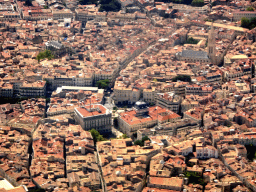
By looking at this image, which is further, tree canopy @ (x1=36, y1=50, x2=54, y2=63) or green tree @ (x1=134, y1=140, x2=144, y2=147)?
tree canopy @ (x1=36, y1=50, x2=54, y2=63)

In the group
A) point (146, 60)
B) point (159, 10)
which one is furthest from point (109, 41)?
point (159, 10)

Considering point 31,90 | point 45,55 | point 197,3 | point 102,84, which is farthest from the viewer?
point 197,3

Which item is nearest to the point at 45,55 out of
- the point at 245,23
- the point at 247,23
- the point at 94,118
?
the point at 94,118

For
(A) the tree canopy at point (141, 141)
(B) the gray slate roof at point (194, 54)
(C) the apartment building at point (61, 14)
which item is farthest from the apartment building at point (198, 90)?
(C) the apartment building at point (61, 14)

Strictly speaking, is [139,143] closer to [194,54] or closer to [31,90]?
[31,90]

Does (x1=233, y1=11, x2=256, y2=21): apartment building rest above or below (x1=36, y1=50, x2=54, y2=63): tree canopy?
above

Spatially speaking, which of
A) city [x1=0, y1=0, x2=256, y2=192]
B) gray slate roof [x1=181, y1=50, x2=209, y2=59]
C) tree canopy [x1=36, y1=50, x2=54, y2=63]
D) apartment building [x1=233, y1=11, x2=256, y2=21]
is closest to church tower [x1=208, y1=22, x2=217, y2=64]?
city [x1=0, y1=0, x2=256, y2=192]

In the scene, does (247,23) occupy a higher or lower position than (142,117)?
higher

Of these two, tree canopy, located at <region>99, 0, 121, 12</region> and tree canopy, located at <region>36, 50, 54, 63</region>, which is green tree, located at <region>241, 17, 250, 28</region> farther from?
tree canopy, located at <region>36, 50, 54, 63</region>
